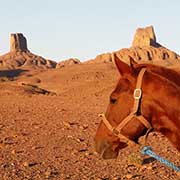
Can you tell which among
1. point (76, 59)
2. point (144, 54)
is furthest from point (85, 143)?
point (76, 59)

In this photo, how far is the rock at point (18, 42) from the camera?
424 feet

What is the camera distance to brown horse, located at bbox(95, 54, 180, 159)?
4.32 metres

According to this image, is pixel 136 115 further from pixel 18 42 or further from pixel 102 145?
pixel 18 42

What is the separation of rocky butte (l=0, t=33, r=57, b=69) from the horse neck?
10143 centimetres

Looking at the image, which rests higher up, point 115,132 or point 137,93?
point 137,93

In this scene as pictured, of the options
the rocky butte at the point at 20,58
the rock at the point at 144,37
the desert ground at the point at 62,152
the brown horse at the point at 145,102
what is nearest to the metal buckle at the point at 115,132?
the brown horse at the point at 145,102

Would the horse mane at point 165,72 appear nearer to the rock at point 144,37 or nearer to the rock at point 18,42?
the rock at point 144,37

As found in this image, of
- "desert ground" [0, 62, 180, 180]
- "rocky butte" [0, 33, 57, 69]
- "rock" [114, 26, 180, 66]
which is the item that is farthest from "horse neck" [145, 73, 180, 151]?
"rocky butte" [0, 33, 57, 69]

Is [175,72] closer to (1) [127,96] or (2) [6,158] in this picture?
(1) [127,96]

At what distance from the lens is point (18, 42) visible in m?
131

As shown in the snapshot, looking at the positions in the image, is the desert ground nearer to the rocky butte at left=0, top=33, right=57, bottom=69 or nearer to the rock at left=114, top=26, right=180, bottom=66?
the rock at left=114, top=26, right=180, bottom=66

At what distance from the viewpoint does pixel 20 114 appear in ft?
54.3

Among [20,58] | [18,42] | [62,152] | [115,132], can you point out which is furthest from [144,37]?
[115,132]

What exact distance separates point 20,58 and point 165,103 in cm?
11827
